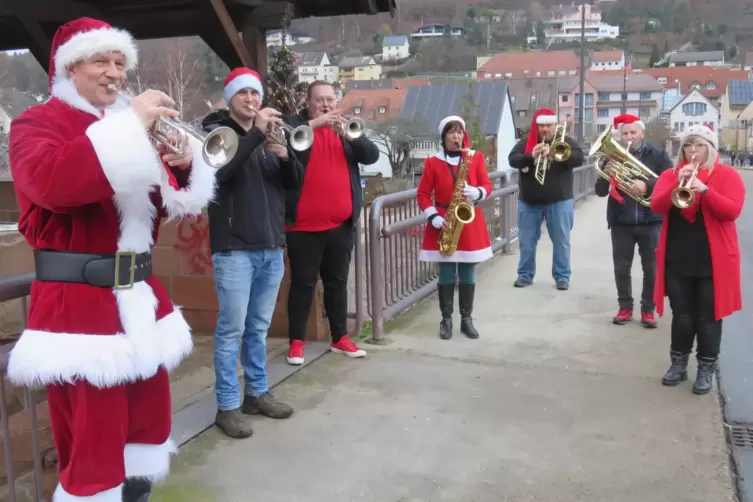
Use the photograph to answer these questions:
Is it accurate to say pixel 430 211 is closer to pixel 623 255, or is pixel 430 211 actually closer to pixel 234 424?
pixel 623 255

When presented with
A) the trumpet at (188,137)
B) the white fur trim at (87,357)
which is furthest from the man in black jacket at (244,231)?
the white fur trim at (87,357)

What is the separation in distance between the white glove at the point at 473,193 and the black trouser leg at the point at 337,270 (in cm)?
98

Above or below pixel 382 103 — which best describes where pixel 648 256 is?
below

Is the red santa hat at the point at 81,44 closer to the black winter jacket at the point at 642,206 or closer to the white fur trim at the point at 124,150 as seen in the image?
the white fur trim at the point at 124,150

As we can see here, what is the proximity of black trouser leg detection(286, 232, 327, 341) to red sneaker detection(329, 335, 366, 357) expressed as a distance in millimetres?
442

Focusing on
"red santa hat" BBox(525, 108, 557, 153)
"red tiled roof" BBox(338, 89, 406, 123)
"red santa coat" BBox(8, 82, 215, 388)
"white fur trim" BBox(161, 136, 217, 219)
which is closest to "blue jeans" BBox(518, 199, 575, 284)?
"red santa hat" BBox(525, 108, 557, 153)

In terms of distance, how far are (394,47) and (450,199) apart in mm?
134178

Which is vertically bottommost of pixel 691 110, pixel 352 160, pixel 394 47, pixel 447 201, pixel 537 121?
pixel 447 201

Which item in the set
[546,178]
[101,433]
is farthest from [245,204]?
[546,178]

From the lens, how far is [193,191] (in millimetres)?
2422

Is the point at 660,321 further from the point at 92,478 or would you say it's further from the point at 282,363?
the point at 92,478

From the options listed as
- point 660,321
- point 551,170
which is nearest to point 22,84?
point 551,170

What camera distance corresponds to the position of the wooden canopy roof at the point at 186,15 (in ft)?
18.1

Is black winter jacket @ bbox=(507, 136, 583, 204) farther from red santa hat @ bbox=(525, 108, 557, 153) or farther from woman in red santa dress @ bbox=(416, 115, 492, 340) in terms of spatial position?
woman in red santa dress @ bbox=(416, 115, 492, 340)
